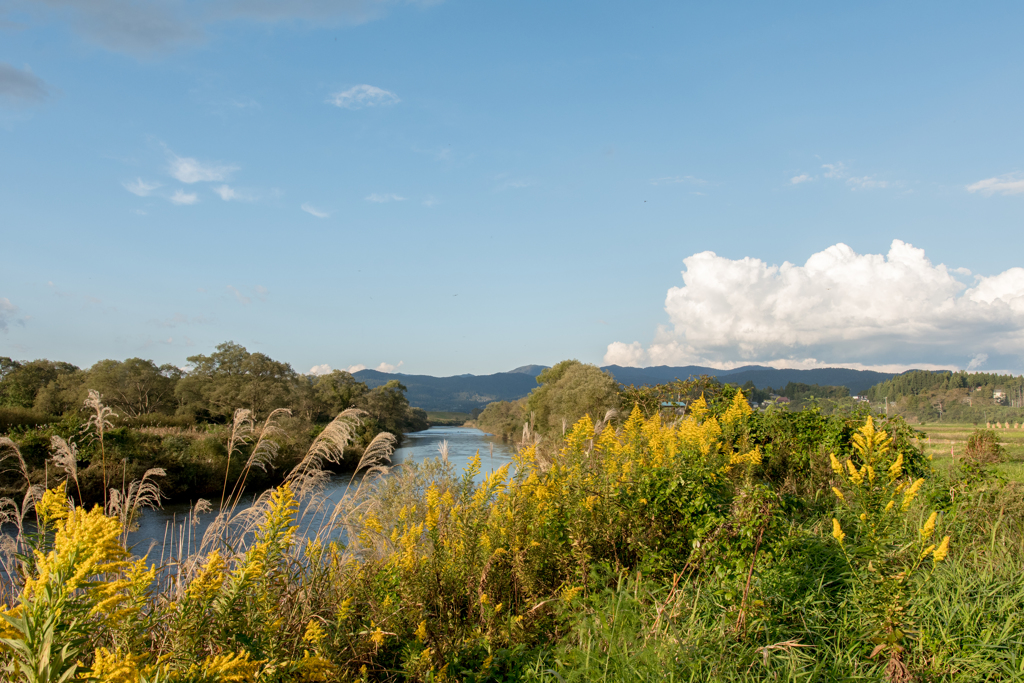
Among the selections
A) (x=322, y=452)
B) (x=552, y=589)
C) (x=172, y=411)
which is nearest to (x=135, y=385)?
(x=172, y=411)

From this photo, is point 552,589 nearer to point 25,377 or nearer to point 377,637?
point 377,637

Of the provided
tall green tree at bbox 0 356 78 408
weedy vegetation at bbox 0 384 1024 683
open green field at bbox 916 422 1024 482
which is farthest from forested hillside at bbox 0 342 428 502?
open green field at bbox 916 422 1024 482

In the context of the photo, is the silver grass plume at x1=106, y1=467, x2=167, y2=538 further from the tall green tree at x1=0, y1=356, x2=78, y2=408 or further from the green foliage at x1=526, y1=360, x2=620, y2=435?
the tall green tree at x1=0, y1=356, x2=78, y2=408

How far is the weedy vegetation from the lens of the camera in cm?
213

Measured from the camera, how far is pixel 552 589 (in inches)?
166

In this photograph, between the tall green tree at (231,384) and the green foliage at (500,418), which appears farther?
the green foliage at (500,418)

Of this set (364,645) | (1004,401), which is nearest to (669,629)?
(364,645)

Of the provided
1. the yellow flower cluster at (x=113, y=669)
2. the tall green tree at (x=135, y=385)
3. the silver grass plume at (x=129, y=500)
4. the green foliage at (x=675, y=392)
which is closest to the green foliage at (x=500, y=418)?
the tall green tree at (x=135, y=385)

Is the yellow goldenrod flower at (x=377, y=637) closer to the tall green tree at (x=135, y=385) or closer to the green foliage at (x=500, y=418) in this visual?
the tall green tree at (x=135, y=385)

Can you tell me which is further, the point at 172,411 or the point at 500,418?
the point at 500,418

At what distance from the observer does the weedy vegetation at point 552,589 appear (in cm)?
213

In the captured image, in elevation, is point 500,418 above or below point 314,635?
below

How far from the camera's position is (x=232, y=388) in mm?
41719

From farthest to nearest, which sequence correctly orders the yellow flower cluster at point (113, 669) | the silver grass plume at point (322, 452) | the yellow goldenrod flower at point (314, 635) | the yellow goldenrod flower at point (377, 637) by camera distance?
the silver grass plume at point (322, 452)
the yellow goldenrod flower at point (377, 637)
the yellow goldenrod flower at point (314, 635)
the yellow flower cluster at point (113, 669)
